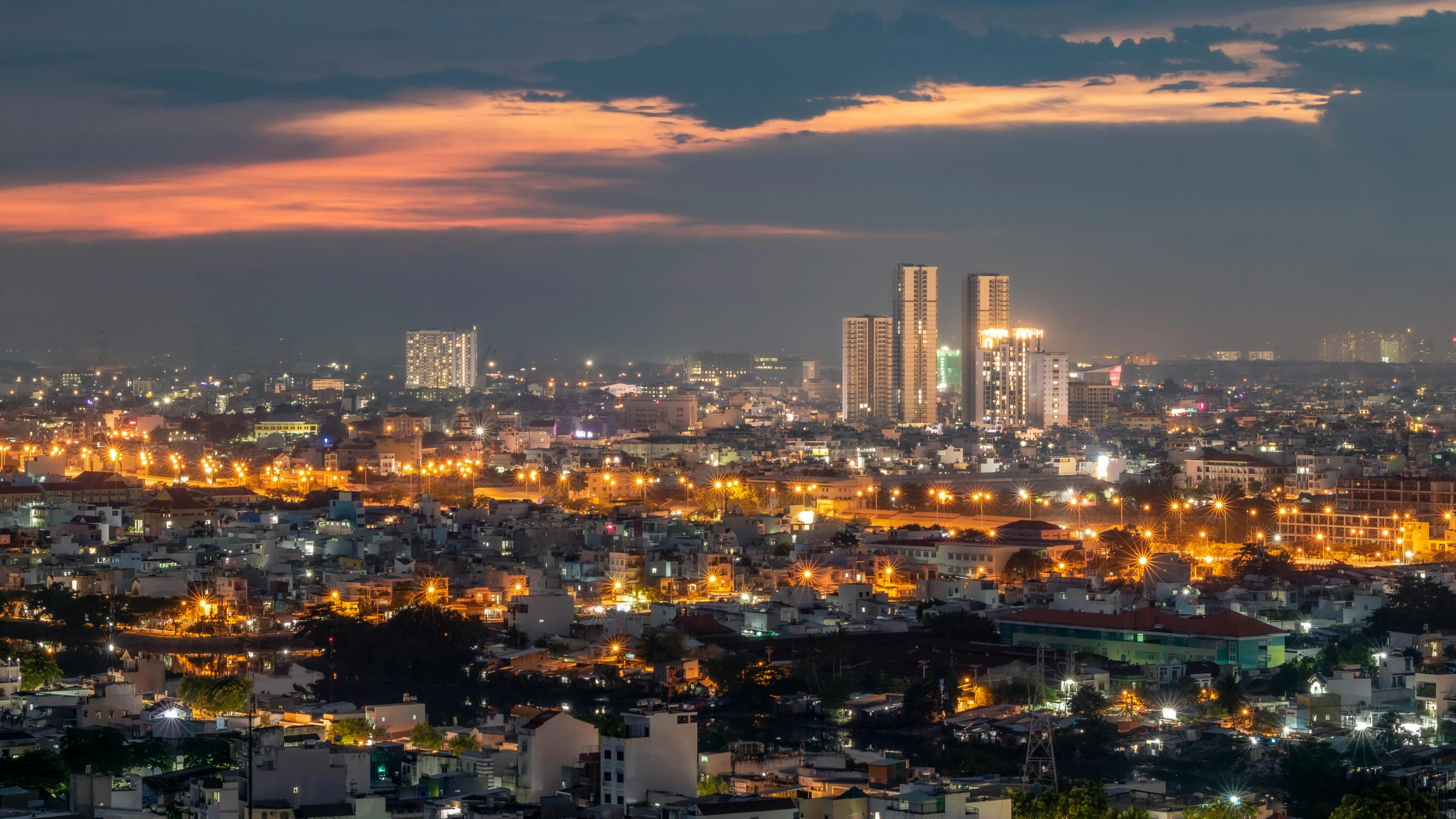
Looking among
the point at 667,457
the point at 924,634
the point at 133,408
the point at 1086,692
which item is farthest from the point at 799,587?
the point at 133,408

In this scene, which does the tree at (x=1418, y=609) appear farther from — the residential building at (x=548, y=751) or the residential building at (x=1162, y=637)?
the residential building at (x=548, y=751)

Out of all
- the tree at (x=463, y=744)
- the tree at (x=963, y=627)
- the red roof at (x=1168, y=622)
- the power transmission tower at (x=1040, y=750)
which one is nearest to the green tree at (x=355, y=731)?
the tree at (x=463, y=744)

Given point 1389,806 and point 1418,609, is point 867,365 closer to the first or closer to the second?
point 1418,609

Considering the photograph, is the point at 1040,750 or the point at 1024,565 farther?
the point at 1024,565

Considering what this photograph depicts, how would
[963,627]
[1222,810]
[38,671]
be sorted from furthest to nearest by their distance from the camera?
[963,627] → [38,671] → [1222,810]

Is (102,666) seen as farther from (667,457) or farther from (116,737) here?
(667,457)

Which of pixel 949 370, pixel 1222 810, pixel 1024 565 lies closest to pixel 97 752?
pixel 1222 810

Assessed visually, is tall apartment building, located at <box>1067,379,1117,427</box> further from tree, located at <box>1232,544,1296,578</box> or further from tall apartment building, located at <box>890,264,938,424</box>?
tree, located at <box>1232,544,1296,578</box>

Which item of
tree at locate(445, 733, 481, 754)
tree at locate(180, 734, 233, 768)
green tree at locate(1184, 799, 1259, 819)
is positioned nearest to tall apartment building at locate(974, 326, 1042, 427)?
tree at locate(445, 733, 481, 754)
